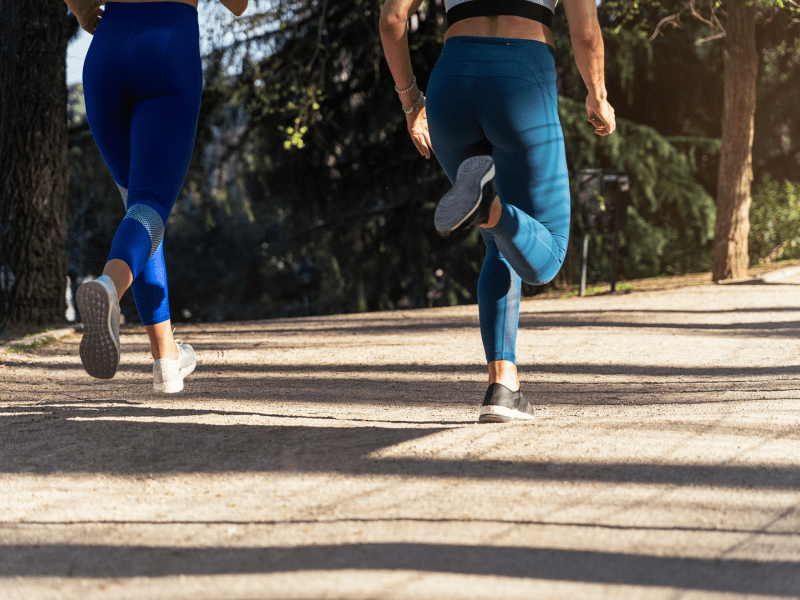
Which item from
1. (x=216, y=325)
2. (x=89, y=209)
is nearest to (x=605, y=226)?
(x=216, y=325)

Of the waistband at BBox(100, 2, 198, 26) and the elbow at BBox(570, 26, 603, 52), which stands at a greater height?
the waistband at BBox(100, 2, 198, 26)

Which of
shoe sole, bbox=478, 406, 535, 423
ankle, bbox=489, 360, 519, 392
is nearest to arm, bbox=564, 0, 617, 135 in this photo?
ankle, bbox=489, 360, 519, 392

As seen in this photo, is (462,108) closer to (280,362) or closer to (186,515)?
(186,515)

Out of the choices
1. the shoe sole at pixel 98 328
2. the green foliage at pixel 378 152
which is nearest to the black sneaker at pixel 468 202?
the shoe sole at pixel 98 328

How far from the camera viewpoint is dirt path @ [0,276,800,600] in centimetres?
162

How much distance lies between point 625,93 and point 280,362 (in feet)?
40.3

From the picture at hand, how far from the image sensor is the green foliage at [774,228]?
13.4 m

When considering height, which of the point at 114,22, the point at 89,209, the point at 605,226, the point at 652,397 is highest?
the point at 89,209

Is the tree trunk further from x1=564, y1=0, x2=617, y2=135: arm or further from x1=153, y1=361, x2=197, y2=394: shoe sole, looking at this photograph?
x1=153, y1=361, x2=197, y2=394: shoe sole

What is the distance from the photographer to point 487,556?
1.71 m

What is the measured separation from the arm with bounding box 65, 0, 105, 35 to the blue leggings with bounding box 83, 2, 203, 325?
167 millimetres

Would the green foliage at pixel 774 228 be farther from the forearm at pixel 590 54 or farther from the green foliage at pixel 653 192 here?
the forearm at pixel 590 54

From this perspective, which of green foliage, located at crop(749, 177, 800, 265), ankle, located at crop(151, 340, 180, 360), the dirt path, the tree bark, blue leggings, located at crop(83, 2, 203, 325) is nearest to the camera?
the dirt path

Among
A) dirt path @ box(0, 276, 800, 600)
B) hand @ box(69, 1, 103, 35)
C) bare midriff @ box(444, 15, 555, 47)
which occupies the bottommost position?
dirt path @ box(0, 276, 800, 600)
